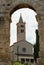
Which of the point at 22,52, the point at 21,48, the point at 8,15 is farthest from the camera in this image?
the point at 21,48

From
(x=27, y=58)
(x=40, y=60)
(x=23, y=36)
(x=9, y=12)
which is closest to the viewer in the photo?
(x=40, y=60)

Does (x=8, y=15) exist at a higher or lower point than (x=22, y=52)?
lower

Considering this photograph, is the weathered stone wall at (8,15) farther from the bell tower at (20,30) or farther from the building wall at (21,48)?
the bell tower at (20,30)

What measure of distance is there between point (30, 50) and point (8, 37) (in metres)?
49.3

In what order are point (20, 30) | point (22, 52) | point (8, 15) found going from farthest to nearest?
1. point (20, 30)
2. point (22, 52)
3. point (8, 15)

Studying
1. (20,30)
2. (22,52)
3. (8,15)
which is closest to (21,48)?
(22,52)

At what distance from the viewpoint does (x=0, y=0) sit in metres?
15.8

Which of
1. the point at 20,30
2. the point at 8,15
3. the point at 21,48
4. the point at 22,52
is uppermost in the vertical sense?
the point at 20,30

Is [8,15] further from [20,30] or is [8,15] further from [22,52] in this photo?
[20,30]

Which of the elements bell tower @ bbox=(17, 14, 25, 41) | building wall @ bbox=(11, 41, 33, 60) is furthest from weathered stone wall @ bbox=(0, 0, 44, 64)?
bell tower @ bbox=(17, 14, 25, 41)

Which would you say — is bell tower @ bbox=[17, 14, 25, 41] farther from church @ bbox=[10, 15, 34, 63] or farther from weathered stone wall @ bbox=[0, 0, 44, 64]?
weathered stone wall @ bbox=[0, 0, 44, 64]

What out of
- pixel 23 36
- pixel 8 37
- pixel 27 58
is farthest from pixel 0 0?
pixel 23 36

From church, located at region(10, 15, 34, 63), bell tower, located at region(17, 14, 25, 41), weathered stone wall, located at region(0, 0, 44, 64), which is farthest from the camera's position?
bell tower, located at region(17, 14, 25, 41)

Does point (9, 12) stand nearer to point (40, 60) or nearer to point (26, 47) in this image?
point (40, 60)
